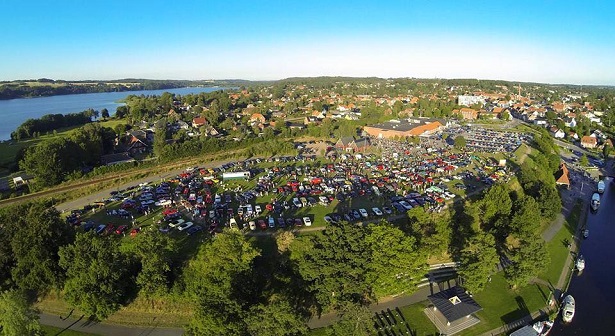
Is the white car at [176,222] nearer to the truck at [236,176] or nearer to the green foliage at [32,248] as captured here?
the green foliage at [32,248]

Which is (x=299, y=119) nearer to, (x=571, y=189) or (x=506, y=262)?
(x=571, y=189)

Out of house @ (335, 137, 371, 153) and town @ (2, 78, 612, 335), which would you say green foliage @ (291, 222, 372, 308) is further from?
house @ (335, 137, 371, 153)

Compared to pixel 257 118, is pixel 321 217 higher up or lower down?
lower down

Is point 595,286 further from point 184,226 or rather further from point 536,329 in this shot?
point 184,226

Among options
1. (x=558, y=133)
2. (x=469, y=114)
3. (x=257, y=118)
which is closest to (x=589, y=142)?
(x=558, y=133)

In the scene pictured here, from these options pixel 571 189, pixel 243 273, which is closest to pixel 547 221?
pixel 571 189

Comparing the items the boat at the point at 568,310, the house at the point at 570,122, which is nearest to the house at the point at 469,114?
the house at the point at 570,122
